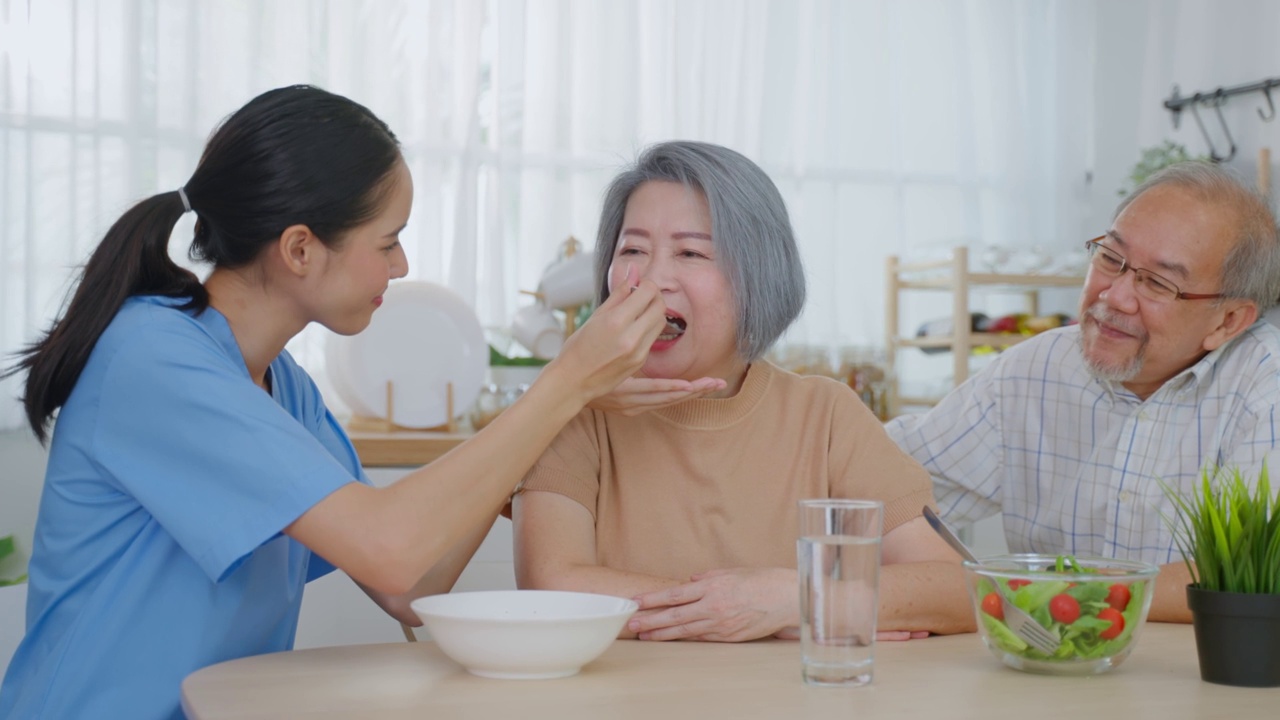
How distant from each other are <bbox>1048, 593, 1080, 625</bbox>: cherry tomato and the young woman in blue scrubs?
20.4 inches

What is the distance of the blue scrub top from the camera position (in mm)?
1206

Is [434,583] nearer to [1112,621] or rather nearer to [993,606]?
[993,606]

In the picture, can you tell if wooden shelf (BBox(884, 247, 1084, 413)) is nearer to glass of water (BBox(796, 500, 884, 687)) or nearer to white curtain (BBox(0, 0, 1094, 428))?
white curtain (BBox(0, 0, 1094, 428))

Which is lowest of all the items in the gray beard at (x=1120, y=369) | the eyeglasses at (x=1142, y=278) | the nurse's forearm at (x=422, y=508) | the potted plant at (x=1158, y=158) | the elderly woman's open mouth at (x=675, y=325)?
the nurse's forearm at (x=422, y=508)

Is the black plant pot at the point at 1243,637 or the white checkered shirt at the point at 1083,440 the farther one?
the white checkered shirt at the point at 1083,440

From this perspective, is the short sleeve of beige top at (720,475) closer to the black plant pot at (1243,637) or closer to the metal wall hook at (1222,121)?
the black plant pot at (1243,637)

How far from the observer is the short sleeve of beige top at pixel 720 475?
159 cm

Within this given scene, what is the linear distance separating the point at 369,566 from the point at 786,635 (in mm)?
467

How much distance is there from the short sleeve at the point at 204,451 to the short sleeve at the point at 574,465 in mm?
384

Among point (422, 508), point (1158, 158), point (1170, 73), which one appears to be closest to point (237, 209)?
point (422, 508)

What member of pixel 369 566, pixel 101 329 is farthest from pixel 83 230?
pixel 369 566

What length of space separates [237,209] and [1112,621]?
0.99 m

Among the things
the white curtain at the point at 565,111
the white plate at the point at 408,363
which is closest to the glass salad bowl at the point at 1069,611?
the white plate at the point at 408,363

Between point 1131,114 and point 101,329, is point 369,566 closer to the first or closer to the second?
point 101,329
